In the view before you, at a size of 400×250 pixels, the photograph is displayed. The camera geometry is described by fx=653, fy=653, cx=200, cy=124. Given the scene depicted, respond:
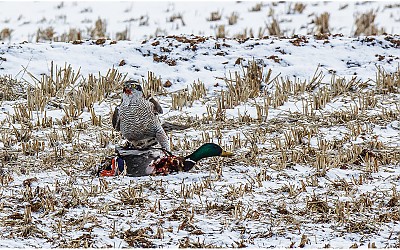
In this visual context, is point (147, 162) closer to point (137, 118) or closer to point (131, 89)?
point (137, 118)

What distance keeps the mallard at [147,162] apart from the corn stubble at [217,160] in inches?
5.7

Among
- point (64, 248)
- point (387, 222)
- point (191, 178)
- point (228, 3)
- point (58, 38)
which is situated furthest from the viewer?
point (228, 3)

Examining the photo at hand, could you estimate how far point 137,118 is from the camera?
566cm

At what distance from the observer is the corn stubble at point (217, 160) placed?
4605 mm

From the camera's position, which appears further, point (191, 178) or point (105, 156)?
point (105, 156)

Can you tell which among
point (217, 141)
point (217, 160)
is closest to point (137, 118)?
point (217, 160)

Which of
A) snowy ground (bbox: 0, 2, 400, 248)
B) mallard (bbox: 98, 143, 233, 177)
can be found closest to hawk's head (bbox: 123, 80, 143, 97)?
mallard (bbox: 98, 143, 233, 177)

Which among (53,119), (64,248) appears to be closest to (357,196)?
(64,248)

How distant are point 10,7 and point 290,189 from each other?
1346 centimetres

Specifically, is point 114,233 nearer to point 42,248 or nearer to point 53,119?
point 42,248

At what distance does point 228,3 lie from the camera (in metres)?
16.4

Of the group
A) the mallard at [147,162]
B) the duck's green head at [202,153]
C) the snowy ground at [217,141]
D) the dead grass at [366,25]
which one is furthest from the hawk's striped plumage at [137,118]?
the dead grass at [366,25]

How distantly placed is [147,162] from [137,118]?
0.40 meters

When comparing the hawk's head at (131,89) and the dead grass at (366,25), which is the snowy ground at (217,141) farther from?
the hawk's head at (131,89)
